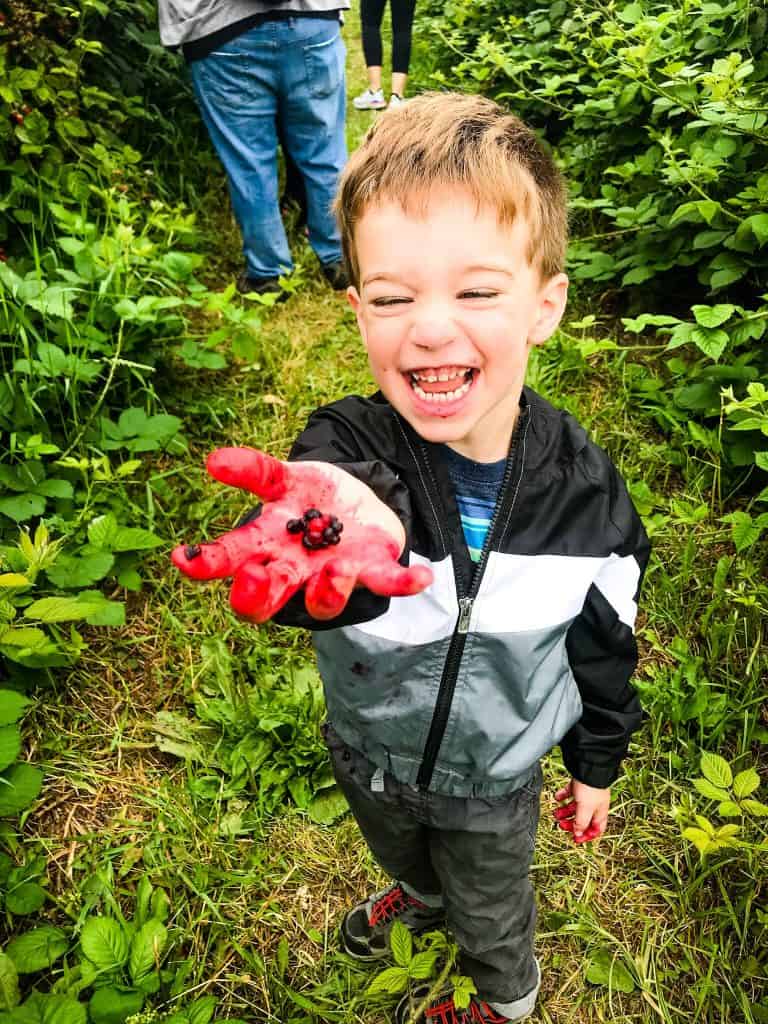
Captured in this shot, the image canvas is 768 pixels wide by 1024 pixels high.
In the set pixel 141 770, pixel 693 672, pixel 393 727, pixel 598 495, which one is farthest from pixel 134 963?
pixel 693 672

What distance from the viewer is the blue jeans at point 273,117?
10.3 ft

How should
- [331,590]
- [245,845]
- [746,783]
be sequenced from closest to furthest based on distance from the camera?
[331,590]
[746,783]
[245,845]

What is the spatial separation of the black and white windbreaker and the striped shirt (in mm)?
39

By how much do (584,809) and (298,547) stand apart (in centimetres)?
104

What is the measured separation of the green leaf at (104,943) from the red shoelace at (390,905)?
60cm

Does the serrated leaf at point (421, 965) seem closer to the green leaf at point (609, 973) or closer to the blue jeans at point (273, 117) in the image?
the green leaf at point (609, 973)

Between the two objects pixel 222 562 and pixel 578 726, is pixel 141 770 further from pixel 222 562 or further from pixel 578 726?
pixel 222 562

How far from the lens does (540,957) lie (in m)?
1.77

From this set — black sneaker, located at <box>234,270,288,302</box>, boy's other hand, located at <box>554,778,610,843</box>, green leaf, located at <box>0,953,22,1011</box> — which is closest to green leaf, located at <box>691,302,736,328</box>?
boy's other hand, located at <box>554,778,610,843</box>

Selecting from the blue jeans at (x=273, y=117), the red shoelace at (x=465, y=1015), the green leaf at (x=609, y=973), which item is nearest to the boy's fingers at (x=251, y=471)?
the red shoelace at (x=465, y=1015)

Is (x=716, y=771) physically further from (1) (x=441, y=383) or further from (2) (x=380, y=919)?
(1) (x=441, y=383)

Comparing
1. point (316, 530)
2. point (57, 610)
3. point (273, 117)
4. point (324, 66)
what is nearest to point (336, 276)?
point (273, 117)

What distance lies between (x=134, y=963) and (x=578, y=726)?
3.67 ft

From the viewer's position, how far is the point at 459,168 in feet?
3.62
